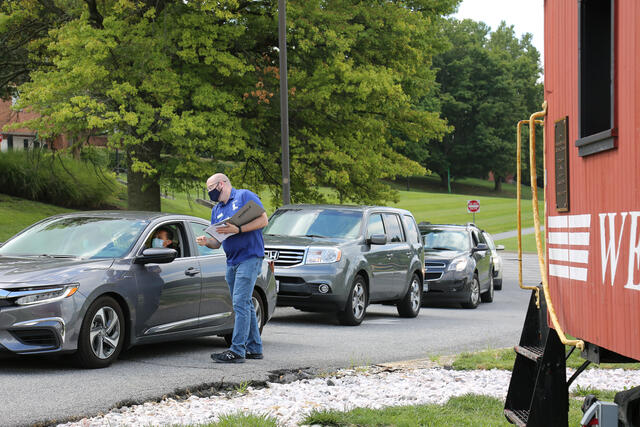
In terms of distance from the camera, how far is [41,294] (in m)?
8.40

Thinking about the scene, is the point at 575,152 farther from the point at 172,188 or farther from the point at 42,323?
the point at 172,188

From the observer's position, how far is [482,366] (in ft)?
30.8

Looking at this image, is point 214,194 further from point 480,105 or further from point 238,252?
point 480,105

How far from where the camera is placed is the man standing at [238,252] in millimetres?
9367

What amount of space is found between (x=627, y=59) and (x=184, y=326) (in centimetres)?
694

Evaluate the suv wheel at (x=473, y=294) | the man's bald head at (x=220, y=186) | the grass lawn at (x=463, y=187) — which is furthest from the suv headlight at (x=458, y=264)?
the grass lawn at (x=463, y=187)

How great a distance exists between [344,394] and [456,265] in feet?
39.0

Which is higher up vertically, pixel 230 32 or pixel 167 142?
pixel 230 32

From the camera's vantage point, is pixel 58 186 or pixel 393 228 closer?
pixel 393 228

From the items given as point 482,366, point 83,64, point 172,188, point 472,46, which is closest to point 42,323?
point 482,366

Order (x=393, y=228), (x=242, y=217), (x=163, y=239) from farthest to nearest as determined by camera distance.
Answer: (x=393, y=228), (x=163, y=239), (x=242, y=217)

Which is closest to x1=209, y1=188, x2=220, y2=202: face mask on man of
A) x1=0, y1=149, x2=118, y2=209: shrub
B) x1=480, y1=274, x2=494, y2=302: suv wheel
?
x1=480, y1=274, x2=494, y2=302: suv wheel

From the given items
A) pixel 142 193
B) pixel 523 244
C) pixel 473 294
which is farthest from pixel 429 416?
pixel 523 244

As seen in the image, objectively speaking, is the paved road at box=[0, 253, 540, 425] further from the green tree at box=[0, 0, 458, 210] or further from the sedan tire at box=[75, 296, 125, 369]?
the green tree at box=[0, 0, 458, 210]
